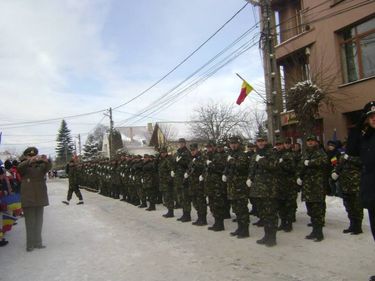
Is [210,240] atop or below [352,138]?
below

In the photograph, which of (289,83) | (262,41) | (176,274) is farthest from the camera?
(289,83)

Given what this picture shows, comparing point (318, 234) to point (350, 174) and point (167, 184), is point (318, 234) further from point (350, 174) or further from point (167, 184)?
point (167, 184)

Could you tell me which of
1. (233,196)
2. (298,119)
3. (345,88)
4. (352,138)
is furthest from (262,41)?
(352,138)

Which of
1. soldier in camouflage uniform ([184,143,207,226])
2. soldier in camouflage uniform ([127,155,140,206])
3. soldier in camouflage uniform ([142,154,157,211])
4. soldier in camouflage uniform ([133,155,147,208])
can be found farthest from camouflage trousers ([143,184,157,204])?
soldier in camouflage uniform ([184,143,207,226])

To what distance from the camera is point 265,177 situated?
8211 millimetres

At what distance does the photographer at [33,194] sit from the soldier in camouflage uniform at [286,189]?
15.8 feet

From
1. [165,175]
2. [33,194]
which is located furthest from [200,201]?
[33,194]

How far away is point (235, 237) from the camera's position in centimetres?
877

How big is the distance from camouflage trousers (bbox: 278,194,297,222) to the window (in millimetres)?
9258

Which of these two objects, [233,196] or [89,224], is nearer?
[233,196]

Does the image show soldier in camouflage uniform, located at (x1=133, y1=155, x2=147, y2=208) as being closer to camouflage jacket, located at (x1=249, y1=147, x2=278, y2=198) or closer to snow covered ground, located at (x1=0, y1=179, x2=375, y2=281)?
snow covered ground, located at (x1=0, y1=179, x2=375, y2=281)

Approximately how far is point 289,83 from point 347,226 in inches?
403

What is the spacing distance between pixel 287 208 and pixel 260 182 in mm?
1634

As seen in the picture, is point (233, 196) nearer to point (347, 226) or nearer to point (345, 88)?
point (347, 226)
